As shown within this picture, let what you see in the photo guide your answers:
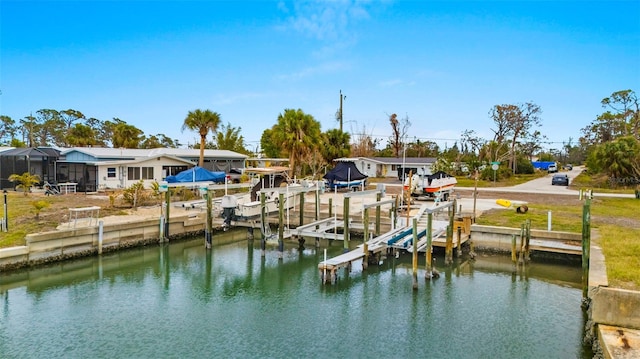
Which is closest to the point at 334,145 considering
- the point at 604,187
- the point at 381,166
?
the point at 381,166

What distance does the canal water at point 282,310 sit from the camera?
1029cm

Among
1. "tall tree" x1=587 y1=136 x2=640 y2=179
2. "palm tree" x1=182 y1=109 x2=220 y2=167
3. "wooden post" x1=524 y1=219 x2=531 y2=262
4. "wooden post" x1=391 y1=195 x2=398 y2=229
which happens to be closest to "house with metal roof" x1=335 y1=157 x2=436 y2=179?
"tall tree" x1=587 y1=136 x2=640 y2=179

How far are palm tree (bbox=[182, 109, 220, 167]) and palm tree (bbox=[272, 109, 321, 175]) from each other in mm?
4857

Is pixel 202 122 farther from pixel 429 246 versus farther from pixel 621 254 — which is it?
pixel 621 254

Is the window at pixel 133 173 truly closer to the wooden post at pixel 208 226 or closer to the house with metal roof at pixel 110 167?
the house with metal roof at pixel 110 167

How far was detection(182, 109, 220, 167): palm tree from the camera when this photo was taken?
118ft

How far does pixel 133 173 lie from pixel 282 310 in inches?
930

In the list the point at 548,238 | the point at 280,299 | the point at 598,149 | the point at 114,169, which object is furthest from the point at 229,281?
the point at 598,149

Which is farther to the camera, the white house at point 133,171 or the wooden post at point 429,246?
the white house at point 133,171

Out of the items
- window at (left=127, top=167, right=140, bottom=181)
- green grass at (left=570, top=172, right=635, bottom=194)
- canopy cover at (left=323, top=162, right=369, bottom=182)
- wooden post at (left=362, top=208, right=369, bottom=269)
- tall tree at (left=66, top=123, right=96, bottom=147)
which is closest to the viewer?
wooden post at (left=362, top=208, right=369, bottom=269)

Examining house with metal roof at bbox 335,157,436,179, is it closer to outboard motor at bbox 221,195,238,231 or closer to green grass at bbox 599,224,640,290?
outboard motor at bbox 221,195,238,231

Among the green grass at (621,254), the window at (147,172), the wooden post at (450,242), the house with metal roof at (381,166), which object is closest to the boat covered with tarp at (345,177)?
the window at (147,172)

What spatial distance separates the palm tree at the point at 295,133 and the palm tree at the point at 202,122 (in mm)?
4857

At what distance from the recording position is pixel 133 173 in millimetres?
32594
